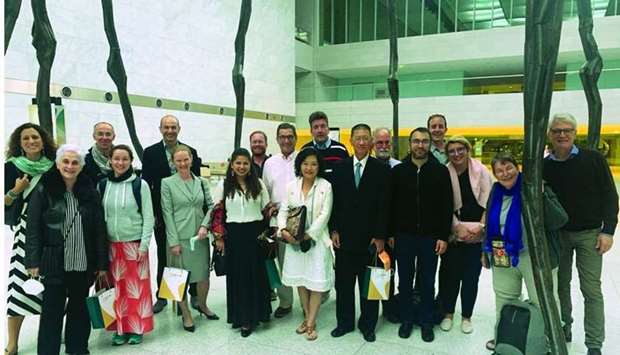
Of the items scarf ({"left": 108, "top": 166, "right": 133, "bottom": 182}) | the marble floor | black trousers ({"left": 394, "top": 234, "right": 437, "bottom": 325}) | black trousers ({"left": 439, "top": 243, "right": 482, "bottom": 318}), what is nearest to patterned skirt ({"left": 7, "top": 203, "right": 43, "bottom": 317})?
the marble floor

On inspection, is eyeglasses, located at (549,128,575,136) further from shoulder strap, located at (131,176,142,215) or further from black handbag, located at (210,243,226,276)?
shoulder strap, located at (131,176,142,215)

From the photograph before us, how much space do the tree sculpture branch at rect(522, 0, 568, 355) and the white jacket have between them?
1.38 meters

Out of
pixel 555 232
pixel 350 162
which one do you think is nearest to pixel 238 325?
pixel 350 162

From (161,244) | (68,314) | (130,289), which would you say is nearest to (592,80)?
(161,244)

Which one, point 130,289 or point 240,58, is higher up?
point 240,58

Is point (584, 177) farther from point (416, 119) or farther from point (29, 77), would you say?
point (416, 119)

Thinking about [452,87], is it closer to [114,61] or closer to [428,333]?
[428,333]

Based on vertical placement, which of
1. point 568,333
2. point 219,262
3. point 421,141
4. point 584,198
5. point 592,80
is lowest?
point 568,333

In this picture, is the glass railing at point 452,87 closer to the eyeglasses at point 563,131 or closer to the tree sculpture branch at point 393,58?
the tree sculpture branch at point 393,58

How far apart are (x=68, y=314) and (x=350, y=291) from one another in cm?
201

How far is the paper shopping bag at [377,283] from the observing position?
10.4 ft

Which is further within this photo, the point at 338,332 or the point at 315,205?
the point at 338,332

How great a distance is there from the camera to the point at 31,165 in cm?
274

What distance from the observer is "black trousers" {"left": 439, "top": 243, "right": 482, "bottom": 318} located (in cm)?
338
